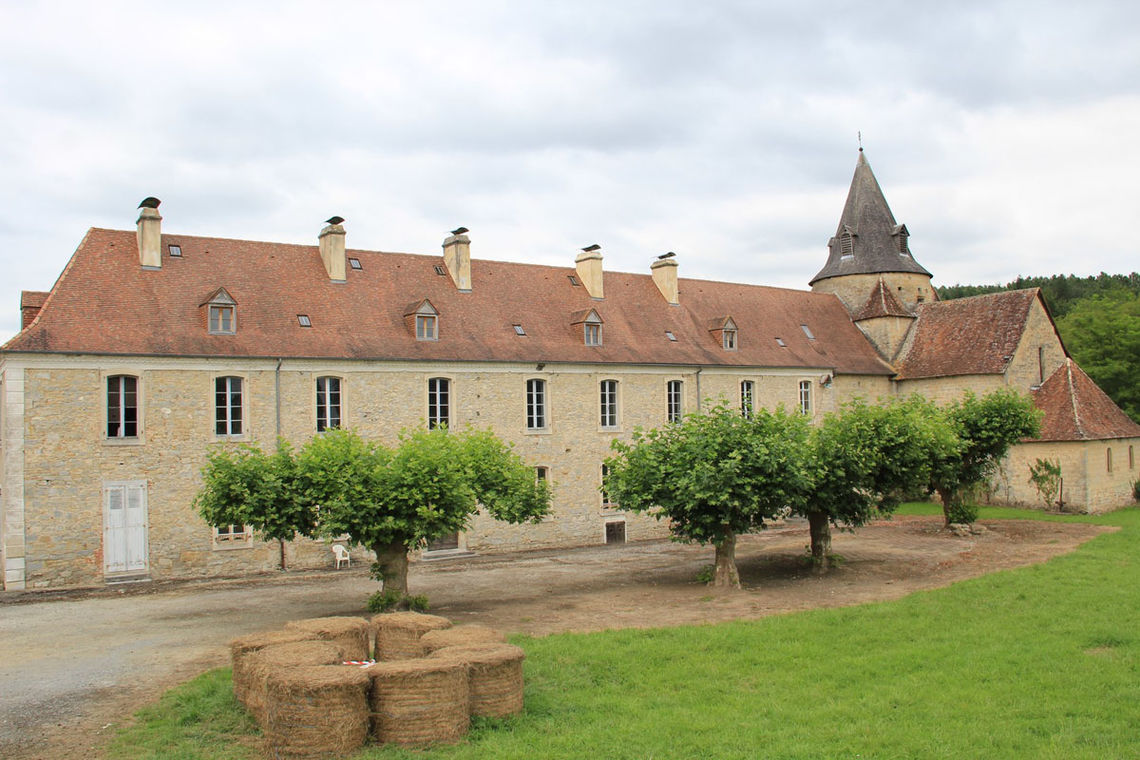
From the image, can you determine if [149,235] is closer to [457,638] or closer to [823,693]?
[457,638]

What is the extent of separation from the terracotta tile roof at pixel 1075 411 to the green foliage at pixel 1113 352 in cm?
1102

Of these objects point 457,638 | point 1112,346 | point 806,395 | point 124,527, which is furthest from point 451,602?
point 1112,346

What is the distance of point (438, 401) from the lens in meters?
25.5

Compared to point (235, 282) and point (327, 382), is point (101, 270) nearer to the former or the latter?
point (235, 282)

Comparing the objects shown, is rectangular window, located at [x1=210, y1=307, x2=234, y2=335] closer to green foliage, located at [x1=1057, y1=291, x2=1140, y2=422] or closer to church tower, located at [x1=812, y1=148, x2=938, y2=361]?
church tower, located at [x1=812, y1=148, x2=938, y2=361]

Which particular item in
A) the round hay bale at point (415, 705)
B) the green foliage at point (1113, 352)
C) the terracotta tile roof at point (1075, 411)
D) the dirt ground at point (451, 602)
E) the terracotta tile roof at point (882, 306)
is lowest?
the dirt ground at point (451, 602)

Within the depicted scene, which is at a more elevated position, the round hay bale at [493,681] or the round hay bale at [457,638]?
the round hay bale at [457,638]

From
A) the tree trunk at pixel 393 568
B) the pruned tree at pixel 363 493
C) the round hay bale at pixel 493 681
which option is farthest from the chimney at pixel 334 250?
the round hay bale at pixel 493 681

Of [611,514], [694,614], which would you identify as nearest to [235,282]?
[611,514]

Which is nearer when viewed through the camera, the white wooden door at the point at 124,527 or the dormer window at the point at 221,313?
the white wooden door at the point at 124,527

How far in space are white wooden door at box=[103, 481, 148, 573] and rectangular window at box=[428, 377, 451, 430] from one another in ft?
25.2

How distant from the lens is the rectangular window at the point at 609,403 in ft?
93.4

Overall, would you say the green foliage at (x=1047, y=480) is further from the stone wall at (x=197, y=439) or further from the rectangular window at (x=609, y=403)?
the rectangular window at (x=609, y=403)

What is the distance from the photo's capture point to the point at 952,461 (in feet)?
84.3
